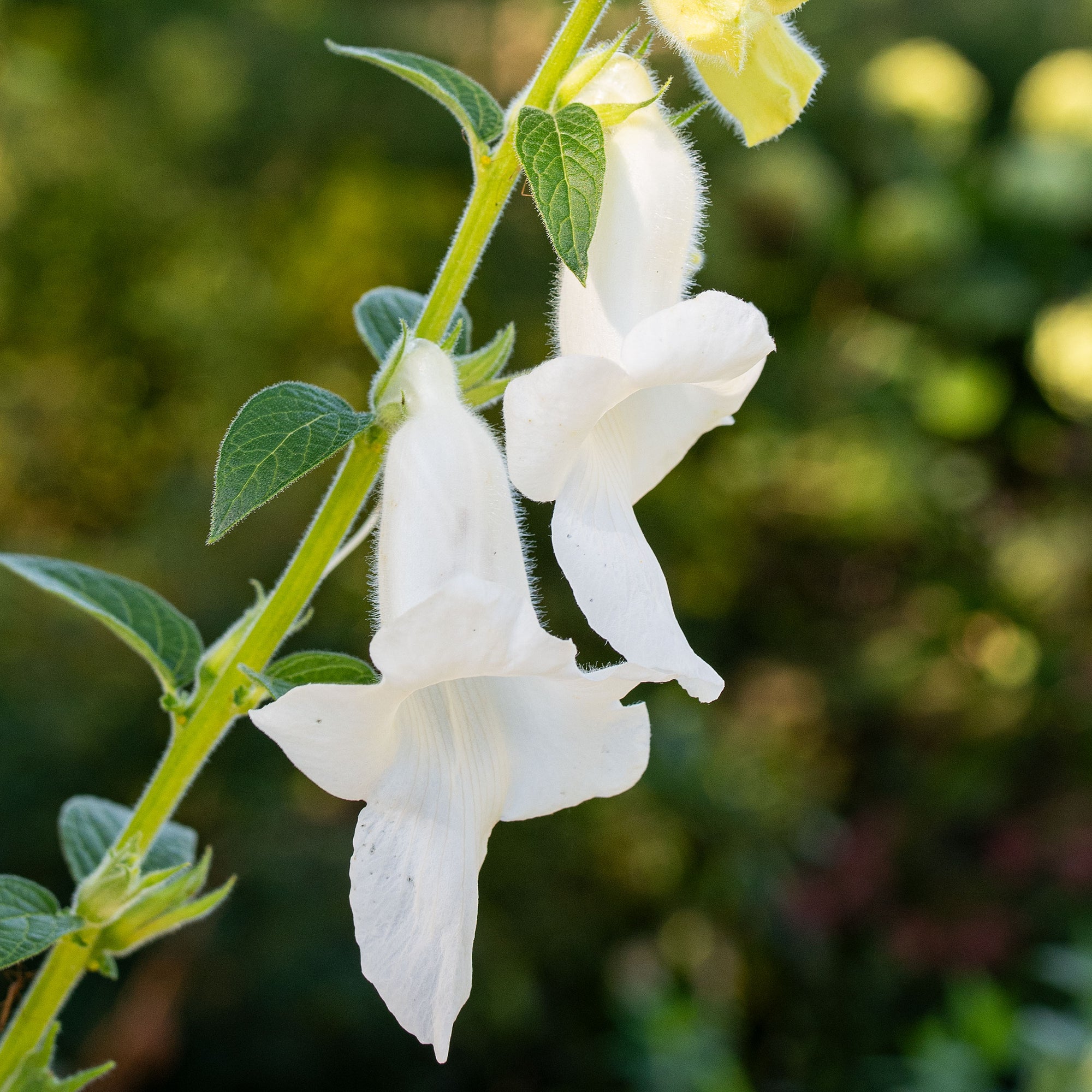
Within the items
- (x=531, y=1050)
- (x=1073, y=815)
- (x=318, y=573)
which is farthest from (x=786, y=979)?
(x=318, y=573)

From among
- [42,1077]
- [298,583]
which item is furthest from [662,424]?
[42,1077]

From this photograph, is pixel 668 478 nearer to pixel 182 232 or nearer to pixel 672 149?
pixel 182 232

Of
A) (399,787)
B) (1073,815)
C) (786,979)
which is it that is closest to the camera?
(399,787)

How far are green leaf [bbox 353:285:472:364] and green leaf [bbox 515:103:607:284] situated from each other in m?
0.15

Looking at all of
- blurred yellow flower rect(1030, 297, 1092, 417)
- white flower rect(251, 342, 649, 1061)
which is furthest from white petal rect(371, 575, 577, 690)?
blurred yellow flower rect(1030, 297, 1092, 417)

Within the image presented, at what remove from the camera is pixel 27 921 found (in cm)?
47

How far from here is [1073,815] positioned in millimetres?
2473

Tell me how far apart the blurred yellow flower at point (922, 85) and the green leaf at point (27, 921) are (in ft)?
12.1

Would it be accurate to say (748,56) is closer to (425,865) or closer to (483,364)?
(483,364)

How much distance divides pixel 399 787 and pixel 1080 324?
3356 mm

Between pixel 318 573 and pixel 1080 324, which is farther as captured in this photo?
pixel 1080 324

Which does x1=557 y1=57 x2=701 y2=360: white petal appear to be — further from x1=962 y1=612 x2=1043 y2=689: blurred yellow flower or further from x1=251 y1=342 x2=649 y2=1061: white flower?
x1=962 y1=612 x2=1043 y2=689: blurred yellow flower

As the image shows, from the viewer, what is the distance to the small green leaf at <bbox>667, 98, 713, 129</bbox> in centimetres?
46

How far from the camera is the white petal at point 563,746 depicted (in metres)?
0.42
